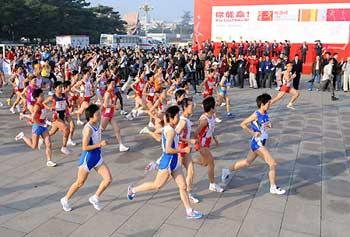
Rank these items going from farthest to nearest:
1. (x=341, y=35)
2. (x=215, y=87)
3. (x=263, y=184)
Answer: (x=341, y=35) → (x=215, y=87) → (x=263, y=184)

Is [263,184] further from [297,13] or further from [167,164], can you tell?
[297,13]

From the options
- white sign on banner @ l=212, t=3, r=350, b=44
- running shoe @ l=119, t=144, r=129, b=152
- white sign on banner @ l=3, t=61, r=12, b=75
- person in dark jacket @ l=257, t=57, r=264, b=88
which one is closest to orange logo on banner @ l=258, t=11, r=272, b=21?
white sign on banner @ l=212, t=3, r=350, b=44

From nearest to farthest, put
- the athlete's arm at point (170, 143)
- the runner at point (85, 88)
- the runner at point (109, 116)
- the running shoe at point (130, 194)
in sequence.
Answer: the athlete's arm at point (170, 143) < the running shoe at point (130, 194) < the runner at point (109, 116) < the runner at point (85, 88)

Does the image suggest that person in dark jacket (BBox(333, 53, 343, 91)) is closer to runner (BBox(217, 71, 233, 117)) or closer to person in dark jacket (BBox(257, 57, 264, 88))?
person in dark jacket (BBox(257, 57, 264, 88))

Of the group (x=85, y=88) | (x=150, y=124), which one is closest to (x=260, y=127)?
(x=150, y=124)

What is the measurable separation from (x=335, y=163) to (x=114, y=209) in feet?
16.1

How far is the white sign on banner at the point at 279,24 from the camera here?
984 inches

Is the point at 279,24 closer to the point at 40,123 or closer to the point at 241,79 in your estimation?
the point at 241,79

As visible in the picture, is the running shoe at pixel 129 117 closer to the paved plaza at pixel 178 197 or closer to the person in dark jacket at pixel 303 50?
the paved plaza at pixel 178 197

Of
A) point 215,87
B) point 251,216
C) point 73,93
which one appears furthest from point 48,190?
point 215,87

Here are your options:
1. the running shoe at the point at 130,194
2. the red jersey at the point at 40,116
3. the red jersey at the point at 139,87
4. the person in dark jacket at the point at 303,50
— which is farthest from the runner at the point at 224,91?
the person in dark jacket at the point at 303,50

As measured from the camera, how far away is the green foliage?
46156mm

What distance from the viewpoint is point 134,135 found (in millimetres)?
10219

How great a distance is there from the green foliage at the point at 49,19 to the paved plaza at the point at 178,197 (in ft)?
134
